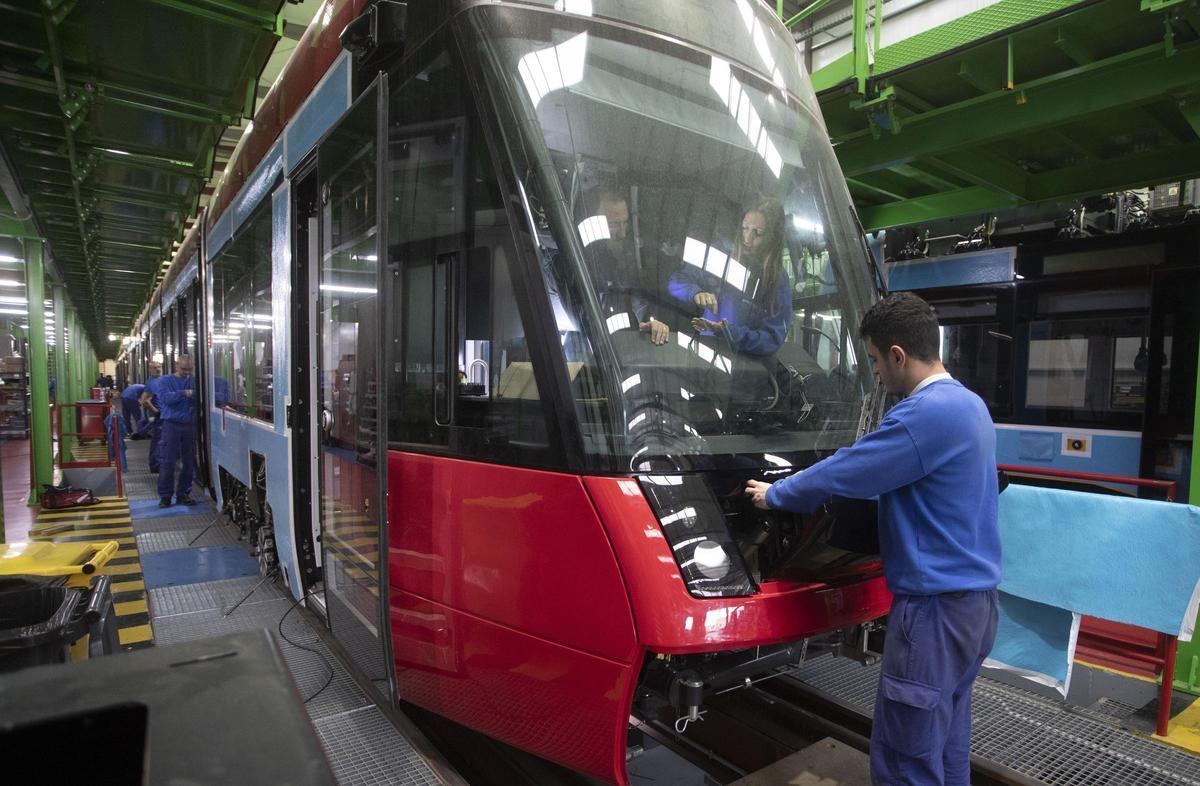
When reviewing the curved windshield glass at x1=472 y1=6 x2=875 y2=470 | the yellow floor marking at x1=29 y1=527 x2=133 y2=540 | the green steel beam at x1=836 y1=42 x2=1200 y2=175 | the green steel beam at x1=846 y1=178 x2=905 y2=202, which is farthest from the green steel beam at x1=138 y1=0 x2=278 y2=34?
the yellow floor marking at x1=29 y1=527 x2=133 y2=540

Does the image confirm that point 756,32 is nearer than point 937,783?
No

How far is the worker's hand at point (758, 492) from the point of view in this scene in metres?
2.09

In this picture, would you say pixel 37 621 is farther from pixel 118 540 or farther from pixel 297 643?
pixel 118 540

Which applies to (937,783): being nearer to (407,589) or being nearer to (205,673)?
(407,589)

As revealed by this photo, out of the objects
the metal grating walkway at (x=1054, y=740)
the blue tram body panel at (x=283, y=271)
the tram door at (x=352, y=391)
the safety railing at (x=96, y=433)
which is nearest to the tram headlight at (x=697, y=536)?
the tram door at (x=352, y=391)

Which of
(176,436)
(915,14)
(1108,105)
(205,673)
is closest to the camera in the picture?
(205,673)

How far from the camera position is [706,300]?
7.44ft

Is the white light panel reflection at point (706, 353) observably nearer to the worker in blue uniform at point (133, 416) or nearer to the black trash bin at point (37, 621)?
the black trash bin at point (37, 621)

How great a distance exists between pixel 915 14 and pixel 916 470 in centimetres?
424

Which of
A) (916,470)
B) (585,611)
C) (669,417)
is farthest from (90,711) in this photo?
(916,470)

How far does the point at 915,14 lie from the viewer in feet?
16.4

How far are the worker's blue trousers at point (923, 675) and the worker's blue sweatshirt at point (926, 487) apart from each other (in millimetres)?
60

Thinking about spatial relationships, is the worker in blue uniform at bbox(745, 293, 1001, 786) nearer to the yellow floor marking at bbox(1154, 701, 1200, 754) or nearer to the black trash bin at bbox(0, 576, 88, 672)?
the yellow floor marking at bbox(1154, 701, 1200, 754)

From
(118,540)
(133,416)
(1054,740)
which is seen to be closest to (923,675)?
(1054,740)
